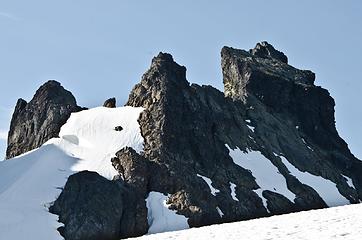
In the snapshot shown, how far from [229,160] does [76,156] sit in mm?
22107

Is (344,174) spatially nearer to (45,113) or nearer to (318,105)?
(318,105)

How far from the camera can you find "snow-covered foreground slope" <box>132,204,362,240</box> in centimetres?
2211

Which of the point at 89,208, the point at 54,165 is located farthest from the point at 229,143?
the point at 89,208

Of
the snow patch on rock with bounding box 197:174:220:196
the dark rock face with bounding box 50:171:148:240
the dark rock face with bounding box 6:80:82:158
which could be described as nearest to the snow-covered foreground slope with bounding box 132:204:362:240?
the dark rock face with bounding box 50:171:148:240

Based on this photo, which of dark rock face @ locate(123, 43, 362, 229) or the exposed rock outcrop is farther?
dark rock face @ locate(123, 43, 362, 229)

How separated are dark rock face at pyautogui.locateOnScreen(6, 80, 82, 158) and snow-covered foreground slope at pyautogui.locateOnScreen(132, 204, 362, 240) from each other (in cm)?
5954

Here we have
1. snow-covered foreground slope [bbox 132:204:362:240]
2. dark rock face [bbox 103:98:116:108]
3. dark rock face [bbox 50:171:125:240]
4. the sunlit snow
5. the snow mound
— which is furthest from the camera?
dark rock face [bbox 103:98:116:108]

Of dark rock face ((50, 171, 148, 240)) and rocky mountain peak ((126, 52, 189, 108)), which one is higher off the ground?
rocky mountain peak ((126, 52, 189, 108))

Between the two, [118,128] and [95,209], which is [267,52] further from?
[95,209]

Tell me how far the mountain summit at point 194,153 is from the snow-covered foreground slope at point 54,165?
319 millimetres

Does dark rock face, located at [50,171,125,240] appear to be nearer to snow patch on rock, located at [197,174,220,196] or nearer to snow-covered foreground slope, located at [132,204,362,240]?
snow patch on rock, located at [197,174,220,196]

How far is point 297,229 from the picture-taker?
2392 centimetres

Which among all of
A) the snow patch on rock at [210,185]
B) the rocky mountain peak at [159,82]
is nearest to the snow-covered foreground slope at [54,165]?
the rocky mountain peak at [159,82]

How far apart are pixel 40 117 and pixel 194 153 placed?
25940mm
